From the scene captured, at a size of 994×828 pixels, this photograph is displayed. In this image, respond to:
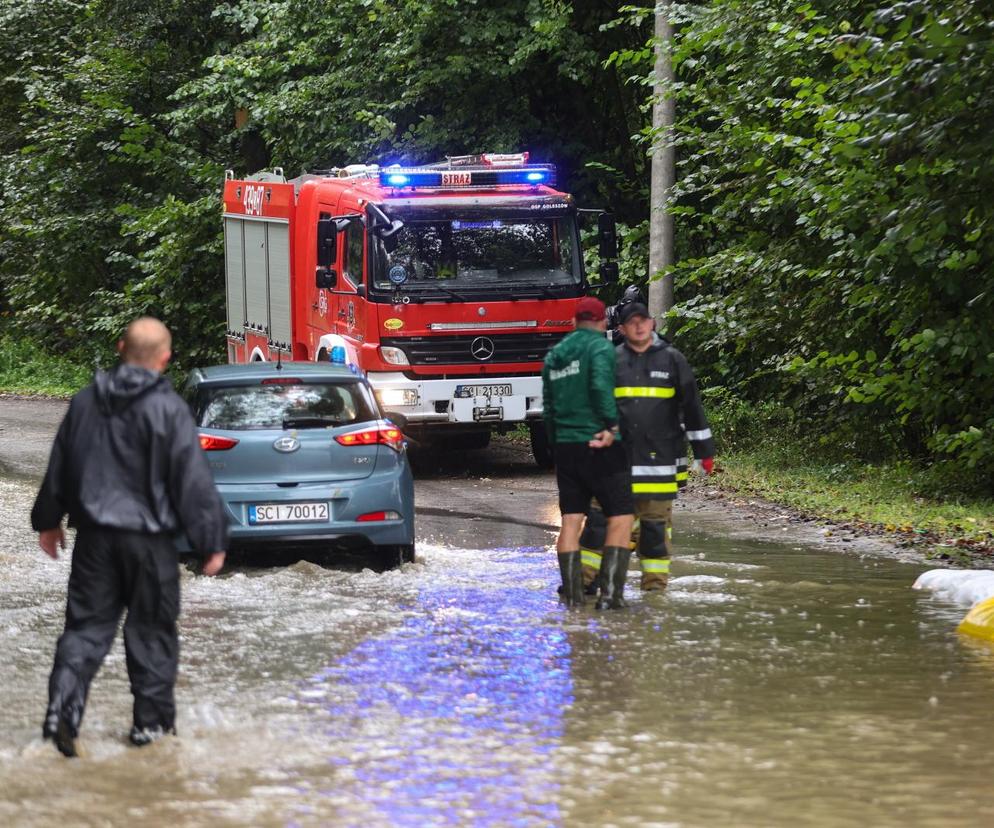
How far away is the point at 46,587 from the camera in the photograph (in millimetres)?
10891

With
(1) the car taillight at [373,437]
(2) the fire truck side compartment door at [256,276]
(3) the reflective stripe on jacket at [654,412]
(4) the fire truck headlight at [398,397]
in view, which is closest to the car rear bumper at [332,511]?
(1) the car taillight at [373,437]

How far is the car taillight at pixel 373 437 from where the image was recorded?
36.8 feet

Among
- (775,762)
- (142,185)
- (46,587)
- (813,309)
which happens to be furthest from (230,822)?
(142,185)

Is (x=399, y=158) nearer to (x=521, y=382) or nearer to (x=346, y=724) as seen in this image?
(x=521, y=382)

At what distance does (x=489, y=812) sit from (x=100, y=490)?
196cm

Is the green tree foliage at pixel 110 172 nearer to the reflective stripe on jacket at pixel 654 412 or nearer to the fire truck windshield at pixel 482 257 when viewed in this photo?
the fire truck windshield at pixel 482 257

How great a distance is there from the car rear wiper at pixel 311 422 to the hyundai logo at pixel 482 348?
6366mm

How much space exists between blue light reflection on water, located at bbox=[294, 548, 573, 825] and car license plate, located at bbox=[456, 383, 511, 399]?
7.51 metres

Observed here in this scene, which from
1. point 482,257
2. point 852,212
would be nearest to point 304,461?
point 852,212

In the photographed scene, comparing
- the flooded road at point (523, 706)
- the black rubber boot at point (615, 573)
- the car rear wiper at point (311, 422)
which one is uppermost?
the car rear wiper at point (311, 422)

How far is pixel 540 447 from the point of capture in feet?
61.4

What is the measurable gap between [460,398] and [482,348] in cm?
57

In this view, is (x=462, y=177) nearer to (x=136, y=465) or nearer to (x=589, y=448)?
(x=589, y=448)

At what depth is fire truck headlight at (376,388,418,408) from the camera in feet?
57.2
